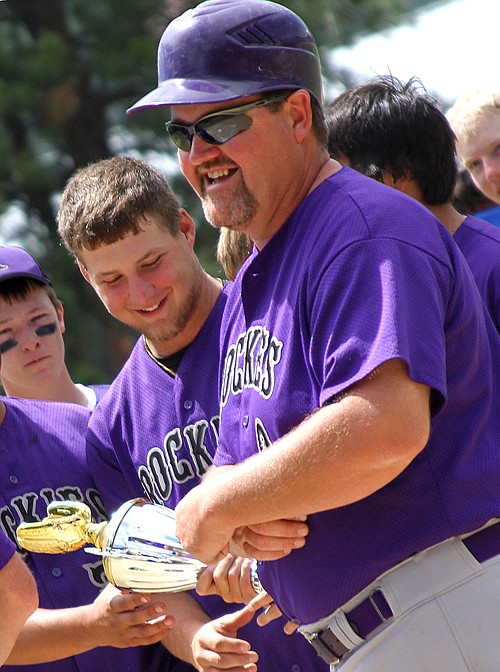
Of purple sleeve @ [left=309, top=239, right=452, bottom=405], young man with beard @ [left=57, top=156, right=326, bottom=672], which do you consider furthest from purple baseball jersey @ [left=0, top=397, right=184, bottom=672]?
purple sleeve @ [left=309, top=239, right=452, bottom=405]

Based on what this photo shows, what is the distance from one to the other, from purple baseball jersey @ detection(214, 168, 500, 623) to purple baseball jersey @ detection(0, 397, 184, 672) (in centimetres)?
118

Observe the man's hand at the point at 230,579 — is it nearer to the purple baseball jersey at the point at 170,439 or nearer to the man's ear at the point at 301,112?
the purple baseball jersey at the point at 170,439

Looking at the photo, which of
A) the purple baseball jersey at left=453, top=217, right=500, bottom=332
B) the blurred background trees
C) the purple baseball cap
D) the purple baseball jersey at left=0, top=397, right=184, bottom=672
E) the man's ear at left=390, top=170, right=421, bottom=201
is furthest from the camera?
the blurred background trees

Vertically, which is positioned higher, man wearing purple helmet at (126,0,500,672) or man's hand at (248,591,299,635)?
man wearing purple helmet at (126,0,500,672)

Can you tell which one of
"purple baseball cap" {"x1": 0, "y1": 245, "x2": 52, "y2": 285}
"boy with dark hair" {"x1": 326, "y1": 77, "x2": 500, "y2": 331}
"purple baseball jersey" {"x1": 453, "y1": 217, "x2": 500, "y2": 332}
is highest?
"boy with dark hair" {"x1": 326, "y1": 77, "x2": 500, "y2": 331}

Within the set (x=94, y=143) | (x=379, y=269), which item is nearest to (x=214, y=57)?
(x=379, y=269)

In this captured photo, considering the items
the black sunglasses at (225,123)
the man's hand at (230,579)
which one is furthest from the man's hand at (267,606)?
the black sunglasses at (225,123)

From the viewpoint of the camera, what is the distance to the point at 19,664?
3.46 metres

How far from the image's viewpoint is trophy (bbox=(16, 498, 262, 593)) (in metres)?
2.76

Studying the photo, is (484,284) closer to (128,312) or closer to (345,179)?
(345,179)

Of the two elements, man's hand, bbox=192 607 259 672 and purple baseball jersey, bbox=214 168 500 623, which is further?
man's hand, bbox=192 607 259 672

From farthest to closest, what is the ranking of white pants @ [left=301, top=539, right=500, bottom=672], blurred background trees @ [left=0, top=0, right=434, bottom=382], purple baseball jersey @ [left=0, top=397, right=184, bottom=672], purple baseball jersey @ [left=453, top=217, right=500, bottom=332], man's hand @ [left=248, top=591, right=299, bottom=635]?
blurred background trees @ [left=0, top=0, right=434, bottom=382] → purple baseball jersey @ [left=0, top=397, right=184, bottom=672] → purple baseball jersey @ [left=453, top=217, right=500, bottom=332] → man's hand @ [left=248, top=591, right=299, bottom=635] → white pants @ [left=301, top=539, right=500, bottom=672]

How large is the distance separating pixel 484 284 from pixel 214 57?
899mm

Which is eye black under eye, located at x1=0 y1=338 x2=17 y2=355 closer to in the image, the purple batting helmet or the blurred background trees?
the purple batting helmet
